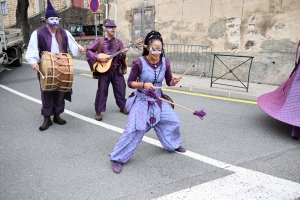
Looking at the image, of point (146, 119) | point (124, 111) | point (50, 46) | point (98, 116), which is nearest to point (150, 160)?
point (146, 119)

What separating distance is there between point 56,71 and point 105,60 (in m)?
1.07

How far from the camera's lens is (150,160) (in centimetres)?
357

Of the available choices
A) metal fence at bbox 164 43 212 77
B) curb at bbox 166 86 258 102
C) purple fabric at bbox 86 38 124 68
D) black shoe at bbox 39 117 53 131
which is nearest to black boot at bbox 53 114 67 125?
black shoe at bbox 39 117 53 131

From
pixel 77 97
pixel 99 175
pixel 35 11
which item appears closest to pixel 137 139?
pixel 99 175

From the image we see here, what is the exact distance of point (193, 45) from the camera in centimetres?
1045

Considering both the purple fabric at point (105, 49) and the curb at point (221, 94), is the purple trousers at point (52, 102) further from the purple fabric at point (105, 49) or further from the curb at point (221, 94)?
the curb at point (221, 94)

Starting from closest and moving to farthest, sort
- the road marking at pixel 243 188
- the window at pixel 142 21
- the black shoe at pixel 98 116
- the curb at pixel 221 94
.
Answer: the road marking at pixel 243 188
the black shoe at pixel 98 116
the curb at pixel 221 94
the window at pixel 142 21

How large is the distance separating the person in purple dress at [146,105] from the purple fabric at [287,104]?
5.78 ft

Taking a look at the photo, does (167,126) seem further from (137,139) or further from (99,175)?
(99,175)

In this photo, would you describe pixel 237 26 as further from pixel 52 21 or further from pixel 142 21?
pixel 52 21

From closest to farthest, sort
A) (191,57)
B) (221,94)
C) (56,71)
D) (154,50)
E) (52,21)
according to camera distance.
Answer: (154,50) → (56,71) → (52,21) → (221,94) → (191,57)

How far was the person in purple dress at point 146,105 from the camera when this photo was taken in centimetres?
330

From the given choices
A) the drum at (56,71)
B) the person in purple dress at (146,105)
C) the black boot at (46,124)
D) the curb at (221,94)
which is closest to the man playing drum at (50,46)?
the black boot at (46,124)

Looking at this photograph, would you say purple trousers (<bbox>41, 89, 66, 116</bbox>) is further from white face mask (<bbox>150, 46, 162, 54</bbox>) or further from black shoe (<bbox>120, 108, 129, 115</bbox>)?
white face mask (<bbox>150, 46, 162, 54</bbox>)
